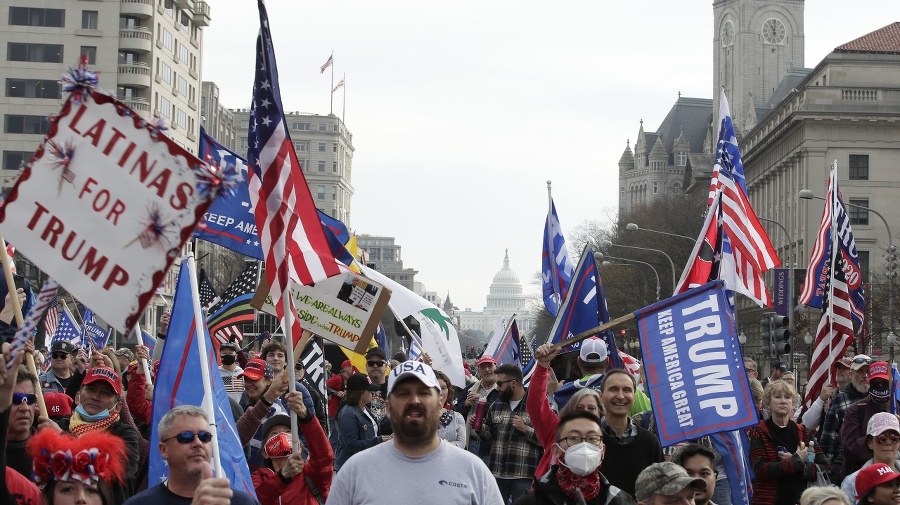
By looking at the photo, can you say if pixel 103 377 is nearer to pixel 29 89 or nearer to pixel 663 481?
pixel 663 481

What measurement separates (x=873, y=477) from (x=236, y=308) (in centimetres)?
1094

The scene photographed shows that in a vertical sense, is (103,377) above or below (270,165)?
below

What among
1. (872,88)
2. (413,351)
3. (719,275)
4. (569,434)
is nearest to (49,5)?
(872,88)

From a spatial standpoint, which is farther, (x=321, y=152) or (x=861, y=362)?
(x=321, y=152)

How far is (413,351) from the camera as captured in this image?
17.1 meters

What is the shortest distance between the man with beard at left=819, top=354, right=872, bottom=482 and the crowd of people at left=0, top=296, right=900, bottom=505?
2 centimetres

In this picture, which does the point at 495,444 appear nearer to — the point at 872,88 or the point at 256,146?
the point at 256,146

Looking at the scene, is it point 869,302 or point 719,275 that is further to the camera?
point 869,302

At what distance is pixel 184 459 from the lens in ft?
18.9

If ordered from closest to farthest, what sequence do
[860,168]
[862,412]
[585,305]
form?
[862,412]
[585,305]
[860,168]

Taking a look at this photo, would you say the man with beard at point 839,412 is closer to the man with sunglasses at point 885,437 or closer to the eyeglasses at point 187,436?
the man with sunglasses at point 885,437

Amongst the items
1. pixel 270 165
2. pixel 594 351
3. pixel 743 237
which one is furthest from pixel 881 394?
pixel 270 165

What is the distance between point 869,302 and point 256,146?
4115 centimetres

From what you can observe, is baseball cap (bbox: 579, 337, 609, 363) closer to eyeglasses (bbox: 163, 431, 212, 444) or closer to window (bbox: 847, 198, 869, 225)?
eyeglasses (bbox: 163, 431, 212, 444)
